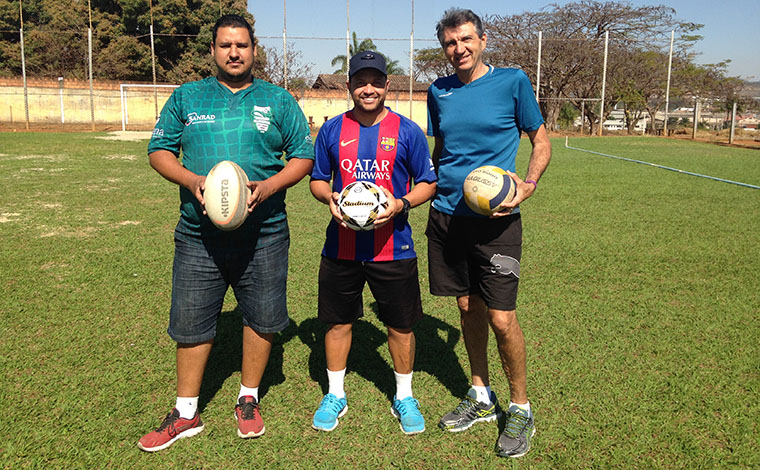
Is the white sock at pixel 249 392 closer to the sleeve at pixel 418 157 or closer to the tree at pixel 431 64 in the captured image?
the sleeve at pixel 418 157

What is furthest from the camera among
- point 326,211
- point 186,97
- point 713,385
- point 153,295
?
point 326,211

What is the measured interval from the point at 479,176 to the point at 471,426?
57.3 inches

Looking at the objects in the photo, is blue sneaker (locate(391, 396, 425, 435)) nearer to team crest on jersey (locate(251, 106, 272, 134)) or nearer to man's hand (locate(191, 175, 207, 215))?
man's hand (locate(191, 175, 207, 215))

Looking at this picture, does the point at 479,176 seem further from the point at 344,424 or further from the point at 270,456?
the point at 270,456

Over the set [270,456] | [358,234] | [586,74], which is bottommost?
[270,456]

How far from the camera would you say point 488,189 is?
9.81 feet

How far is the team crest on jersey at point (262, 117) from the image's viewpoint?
300 cm

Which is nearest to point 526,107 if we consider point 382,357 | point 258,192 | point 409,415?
point 258,192

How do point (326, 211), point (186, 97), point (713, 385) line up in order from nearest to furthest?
point (186, 97)
point (713, 385)
point (326, 211)

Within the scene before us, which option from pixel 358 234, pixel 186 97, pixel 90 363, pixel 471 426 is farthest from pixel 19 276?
pixel 471 426

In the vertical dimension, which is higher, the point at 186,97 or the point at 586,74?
the point at 586,74

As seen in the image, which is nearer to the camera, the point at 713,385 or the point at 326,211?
the point at 713,385

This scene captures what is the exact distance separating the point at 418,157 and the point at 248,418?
1755 mm

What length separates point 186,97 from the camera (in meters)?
3.01
